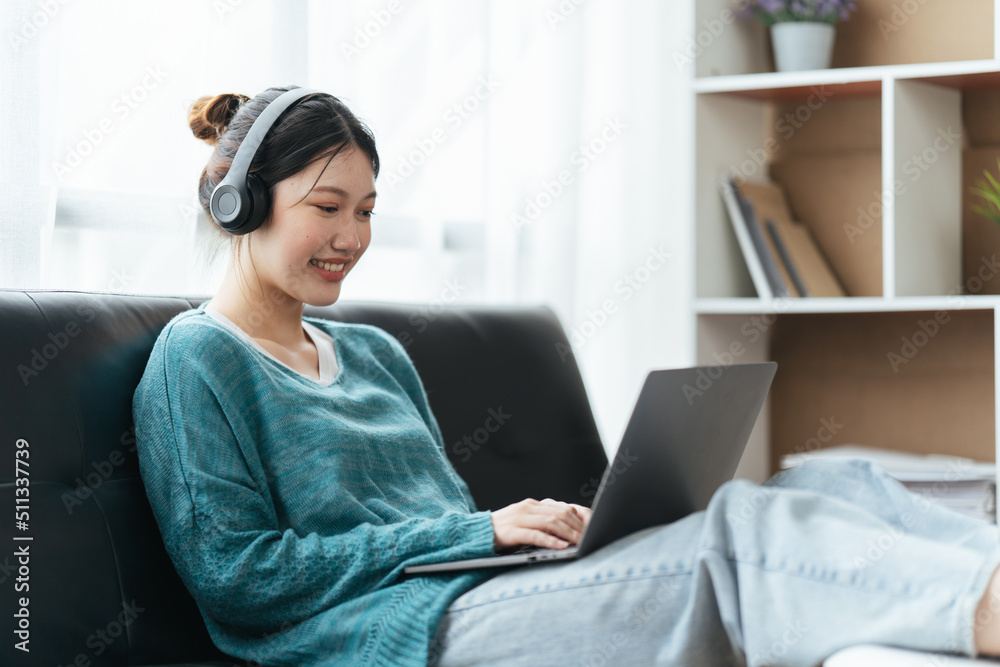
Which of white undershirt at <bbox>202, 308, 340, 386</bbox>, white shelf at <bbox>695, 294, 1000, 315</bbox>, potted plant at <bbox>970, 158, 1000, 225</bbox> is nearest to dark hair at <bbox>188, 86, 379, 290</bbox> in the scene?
white undershirt at <bbox>202, 308, 340, 386</bbox>

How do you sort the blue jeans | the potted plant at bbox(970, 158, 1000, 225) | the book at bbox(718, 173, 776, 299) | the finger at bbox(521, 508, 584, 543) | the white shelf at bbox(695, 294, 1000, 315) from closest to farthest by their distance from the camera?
the blue jeans < the finger at bbox(521, 508, 584, 543) < the white shelf at bbox(695, 294, 1000, 315) < the potted plant at bbox(970, 158, 1000, 225) < the book at bbox(718, 173, 776, 299)

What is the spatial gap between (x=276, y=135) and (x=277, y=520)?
1.48 ft

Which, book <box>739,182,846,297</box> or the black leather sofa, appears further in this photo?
book <box>739,182,846,297</box>

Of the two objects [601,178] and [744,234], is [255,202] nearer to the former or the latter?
[601,178]

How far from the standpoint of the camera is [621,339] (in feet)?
7.87

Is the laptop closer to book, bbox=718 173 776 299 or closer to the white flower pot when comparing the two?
book, bbox=718 173 776 299

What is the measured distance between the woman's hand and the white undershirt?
1.07 feet

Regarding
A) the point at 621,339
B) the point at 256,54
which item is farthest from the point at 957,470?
the point at 256,54

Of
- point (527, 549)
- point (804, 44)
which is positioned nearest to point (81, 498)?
point (527, 549)

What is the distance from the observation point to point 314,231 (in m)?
1.29

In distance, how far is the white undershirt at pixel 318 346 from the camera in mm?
1254

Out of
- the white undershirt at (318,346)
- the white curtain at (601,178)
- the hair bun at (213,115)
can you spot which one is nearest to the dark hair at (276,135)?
the hair bun at (213,115)

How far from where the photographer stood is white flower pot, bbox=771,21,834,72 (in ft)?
7.41

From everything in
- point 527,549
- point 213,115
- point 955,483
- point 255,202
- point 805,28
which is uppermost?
point 805,28
